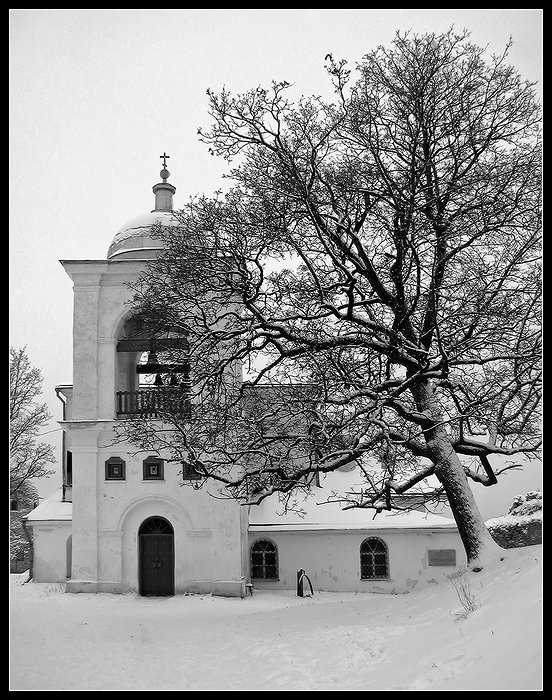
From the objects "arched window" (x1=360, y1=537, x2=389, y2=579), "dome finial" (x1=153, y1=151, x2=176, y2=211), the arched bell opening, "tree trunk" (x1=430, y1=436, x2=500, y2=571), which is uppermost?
"dome finial" (x1=153, y1=151, x2=176, y2=211)

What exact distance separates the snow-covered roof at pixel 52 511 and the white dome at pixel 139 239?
364 inches

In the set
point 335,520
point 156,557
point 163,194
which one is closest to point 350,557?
point 335,520

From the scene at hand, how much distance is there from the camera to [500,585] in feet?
29.0

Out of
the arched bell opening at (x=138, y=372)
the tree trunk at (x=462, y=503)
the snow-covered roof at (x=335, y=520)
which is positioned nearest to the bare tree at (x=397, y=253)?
the tree trunk at (x=462, y=503)

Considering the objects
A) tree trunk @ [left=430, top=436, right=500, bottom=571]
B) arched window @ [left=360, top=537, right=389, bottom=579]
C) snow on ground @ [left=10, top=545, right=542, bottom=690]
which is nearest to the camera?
snow on ground @ [left=10, top=545, right=542, bottom=690]

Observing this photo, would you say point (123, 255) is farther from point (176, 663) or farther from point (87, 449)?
point (176, 663)

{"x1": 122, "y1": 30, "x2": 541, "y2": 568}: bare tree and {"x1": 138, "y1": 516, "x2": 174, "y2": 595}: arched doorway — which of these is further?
{"x1": 138, "y1": 516, "x2": 174, "y2": 595}: arched doorway

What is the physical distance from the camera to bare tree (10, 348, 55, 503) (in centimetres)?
3089

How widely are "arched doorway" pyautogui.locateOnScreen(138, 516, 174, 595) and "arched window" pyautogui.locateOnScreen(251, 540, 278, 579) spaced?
3827mm

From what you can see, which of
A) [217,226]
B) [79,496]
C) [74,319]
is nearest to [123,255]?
[74,319]

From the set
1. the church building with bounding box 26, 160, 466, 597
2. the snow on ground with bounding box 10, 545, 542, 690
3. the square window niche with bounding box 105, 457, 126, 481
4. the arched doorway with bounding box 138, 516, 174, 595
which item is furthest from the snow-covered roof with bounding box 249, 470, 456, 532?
the snow on ground with bounding box 10, 545, 542, 690

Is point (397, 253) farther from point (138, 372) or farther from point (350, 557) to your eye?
point (350, 557)

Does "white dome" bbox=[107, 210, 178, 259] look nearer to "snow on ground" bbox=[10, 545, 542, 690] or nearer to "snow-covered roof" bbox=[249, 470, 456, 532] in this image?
"snow-covered roof" bbox=[249, 470, 456, 532]

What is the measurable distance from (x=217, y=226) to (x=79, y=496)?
37.5ft
